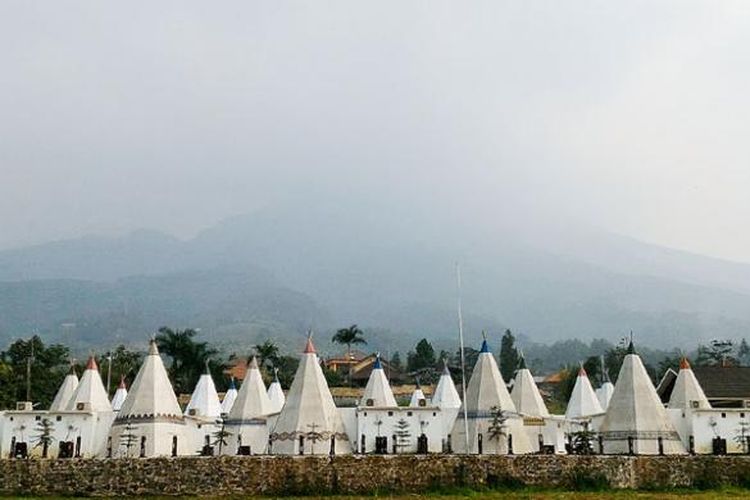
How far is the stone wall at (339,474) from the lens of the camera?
3131 centimetres

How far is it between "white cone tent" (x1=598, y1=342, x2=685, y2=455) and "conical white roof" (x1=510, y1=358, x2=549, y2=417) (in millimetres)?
6534

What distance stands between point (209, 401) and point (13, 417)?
1037 centimetres

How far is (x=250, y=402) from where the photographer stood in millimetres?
39531

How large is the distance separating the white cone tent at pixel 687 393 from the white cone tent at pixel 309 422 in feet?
49.7

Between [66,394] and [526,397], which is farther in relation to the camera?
[66,394]

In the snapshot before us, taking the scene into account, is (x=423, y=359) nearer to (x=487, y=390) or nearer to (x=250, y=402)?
(x=250, y=402)

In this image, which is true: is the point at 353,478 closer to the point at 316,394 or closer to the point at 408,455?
the point at 408,455

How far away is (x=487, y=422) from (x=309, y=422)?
7.45 metres

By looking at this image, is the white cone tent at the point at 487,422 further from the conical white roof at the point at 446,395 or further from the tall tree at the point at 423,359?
the tall tree at the point at 423,359

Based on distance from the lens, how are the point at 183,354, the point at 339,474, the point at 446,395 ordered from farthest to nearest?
the point at 183,354 < the point at 446,395 < the point at 339,474

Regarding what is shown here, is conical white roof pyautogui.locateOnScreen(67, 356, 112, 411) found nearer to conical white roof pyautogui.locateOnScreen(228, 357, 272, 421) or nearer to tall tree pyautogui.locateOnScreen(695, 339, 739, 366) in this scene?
conical white roof pyautogui.locateOnScreen(228, 357, 272, 421)

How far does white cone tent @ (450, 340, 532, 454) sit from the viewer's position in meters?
36.2

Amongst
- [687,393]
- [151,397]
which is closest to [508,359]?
[687,393]

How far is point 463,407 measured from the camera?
122 ft
